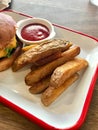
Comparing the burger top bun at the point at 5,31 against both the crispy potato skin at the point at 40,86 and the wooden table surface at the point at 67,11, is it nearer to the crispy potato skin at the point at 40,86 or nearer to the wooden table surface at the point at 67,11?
the crispy potato skin at the point at 40,86

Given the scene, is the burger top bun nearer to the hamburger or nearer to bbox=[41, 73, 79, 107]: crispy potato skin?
the hamburger

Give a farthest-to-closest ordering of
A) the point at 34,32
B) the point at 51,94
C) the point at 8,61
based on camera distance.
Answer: the point at 34,32 < the point at 8,61 < the point at 51,94

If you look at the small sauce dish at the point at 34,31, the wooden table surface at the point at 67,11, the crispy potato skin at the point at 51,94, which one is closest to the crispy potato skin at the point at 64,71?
the crispy potato skin at the point at 51,94

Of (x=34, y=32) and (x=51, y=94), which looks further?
(x=34, y=32)

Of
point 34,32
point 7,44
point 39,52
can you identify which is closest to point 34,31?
point 34,32

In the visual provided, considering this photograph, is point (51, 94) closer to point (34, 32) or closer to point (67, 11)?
point (34, 32)

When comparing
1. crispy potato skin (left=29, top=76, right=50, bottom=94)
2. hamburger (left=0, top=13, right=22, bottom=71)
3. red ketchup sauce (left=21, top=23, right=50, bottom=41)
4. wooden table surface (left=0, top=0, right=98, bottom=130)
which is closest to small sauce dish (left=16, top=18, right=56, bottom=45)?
red ketchup sauce (left=21, top=23, right=50, bottom=41)
